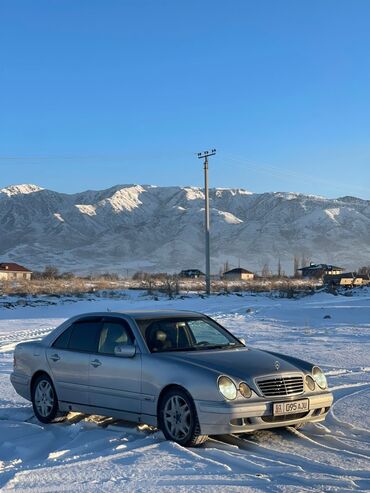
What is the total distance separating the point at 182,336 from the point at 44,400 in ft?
6.91

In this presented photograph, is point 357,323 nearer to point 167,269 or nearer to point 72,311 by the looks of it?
point 72,311

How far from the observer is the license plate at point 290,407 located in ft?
26.2

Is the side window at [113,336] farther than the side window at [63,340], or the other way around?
the side window at [63,340]

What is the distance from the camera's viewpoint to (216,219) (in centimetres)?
16788

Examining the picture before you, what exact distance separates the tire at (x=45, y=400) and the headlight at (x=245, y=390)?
287cm

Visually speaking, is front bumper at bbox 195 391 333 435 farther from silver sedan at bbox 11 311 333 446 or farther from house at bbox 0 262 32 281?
house at bbox 0 262 32 281

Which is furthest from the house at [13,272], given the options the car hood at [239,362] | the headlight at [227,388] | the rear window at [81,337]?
the headlight at [227,388]

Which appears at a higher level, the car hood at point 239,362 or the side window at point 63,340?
the side window at point 63,340

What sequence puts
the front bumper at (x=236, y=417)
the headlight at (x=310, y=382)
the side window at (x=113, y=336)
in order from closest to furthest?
the front bumper at (x=236, y=417), the headlight at (x=310, y=382), the side window at (x=113, y=336)

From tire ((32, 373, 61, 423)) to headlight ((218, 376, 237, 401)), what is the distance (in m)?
2.75

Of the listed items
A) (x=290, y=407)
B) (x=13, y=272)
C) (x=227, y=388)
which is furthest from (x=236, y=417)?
(x=13, y=272)

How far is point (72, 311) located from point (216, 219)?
440 feet

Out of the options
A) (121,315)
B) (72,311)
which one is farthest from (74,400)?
(72,311)

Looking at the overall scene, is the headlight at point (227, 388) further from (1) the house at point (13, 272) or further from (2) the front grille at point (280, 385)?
(1) the house at point (13, 272)
